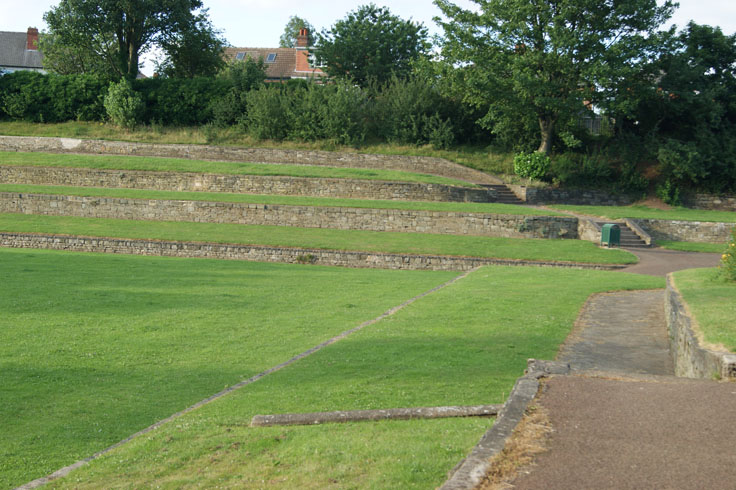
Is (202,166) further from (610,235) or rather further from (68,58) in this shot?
(68,58)

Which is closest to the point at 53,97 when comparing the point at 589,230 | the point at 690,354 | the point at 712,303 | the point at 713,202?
the point at 589,230

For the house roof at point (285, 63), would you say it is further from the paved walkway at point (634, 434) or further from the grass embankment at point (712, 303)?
the paved walkway at point (634, 434)

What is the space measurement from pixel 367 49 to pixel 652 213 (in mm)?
23120

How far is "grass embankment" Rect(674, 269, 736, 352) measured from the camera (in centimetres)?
805

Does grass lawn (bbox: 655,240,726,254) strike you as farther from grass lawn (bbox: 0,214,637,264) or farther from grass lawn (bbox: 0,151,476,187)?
grass lawn (bbox: 0,151,476,187)

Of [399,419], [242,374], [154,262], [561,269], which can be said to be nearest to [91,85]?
[154,262]

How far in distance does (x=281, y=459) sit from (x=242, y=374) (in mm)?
3782

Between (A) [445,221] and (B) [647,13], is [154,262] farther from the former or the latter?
(B) [647,13]

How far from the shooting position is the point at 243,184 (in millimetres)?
32219

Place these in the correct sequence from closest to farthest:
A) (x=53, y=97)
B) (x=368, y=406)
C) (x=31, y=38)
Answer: (x=368, y=406) < (x=53, y=97) < (x=31, y=38)

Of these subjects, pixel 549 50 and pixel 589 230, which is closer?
pixel 589 230

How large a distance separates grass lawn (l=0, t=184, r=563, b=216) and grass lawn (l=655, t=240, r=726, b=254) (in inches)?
160

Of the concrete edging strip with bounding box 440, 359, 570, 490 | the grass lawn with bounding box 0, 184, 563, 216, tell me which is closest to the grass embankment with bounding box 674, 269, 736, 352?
the concrete edging strip with bounding box 440, 359, 570, 490

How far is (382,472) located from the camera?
5551 millimetres
